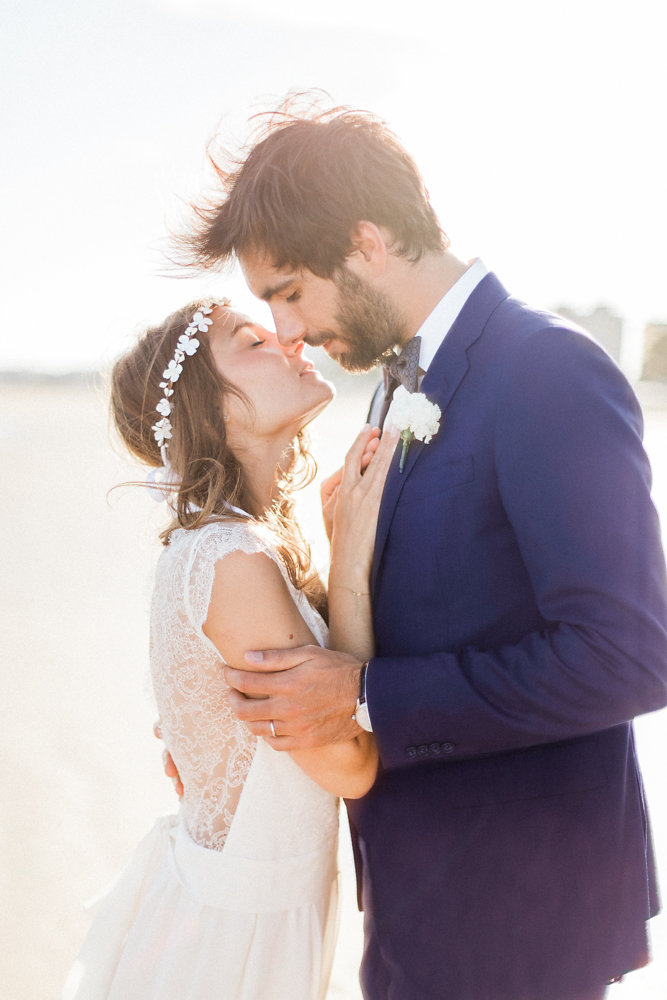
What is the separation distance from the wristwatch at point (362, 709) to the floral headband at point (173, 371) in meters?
0.98

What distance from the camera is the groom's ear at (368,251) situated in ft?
8.03

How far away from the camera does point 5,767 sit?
4949 mm

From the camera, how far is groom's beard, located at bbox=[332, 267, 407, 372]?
96.3 inches

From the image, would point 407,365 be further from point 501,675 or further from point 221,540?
point 501,675

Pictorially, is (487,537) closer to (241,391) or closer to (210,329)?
(241,391)

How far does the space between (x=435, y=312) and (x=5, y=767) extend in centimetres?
389

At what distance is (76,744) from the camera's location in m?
5.26

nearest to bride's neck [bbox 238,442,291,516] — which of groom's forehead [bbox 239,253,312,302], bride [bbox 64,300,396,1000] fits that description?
bride [bbox 64,300,396,1000]

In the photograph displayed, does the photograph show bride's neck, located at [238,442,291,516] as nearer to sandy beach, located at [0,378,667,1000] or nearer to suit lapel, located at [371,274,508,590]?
sandy beach, located at [0,378,667,1000]

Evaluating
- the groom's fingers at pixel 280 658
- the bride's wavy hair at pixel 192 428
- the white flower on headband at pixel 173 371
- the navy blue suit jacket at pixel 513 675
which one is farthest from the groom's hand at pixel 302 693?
the white flower on headband at pixel 173 371

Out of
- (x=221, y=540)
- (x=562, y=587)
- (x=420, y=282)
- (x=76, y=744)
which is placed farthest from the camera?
(x=76, y=744)

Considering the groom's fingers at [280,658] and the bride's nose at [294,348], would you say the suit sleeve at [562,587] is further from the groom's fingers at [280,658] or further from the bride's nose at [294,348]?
the bride's nose at [294,348]

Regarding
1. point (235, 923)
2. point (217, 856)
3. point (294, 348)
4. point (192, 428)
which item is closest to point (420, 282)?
point (294, 348)

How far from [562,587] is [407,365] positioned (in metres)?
0.80
